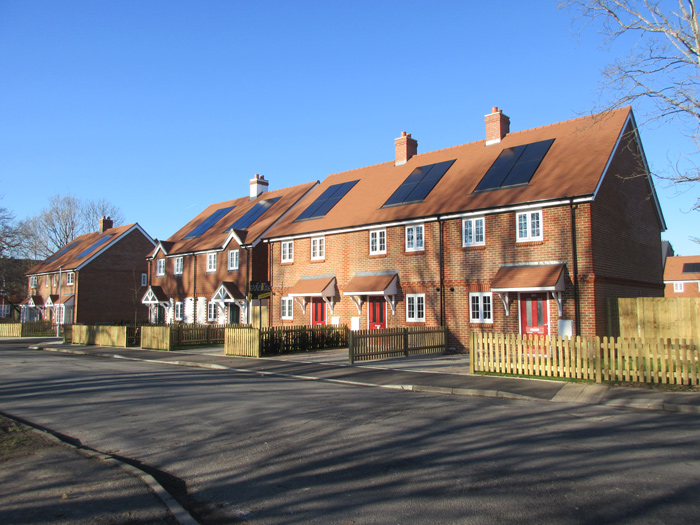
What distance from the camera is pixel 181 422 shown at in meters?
9.34

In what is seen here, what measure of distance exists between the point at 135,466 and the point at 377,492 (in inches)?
127

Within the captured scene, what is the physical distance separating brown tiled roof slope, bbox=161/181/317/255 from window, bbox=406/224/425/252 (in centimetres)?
1213

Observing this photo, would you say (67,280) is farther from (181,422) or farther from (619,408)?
(619,408)

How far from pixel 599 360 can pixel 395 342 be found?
8573mm

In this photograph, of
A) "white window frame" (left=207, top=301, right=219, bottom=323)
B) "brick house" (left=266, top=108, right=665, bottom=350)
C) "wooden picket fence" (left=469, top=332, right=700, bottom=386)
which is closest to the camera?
"wooden picket fence" (left=469, top=332, right=700, bottom=386)

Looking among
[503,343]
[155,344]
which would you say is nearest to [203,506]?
[503,343]

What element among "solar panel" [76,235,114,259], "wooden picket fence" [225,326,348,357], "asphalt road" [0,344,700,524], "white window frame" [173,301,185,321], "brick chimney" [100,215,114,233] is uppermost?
"brick chimney" [100,215,114,233]

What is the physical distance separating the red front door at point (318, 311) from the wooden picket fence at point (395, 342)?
7.69 meters

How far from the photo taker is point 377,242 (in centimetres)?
2598

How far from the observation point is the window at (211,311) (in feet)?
118

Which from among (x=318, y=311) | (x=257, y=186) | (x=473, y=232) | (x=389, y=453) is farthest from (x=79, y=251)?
(x=389, y=453)

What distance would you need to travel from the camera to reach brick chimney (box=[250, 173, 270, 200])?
41688mm

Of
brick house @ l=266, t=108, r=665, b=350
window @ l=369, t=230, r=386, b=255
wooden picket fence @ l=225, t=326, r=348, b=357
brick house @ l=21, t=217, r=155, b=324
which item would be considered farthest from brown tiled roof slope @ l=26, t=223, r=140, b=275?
window @ l=369, t=230, r=386, b=255

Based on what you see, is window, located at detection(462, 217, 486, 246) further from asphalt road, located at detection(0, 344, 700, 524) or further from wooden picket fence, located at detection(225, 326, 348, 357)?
asphalt road, located at detection(0, 344, 700, 524)
